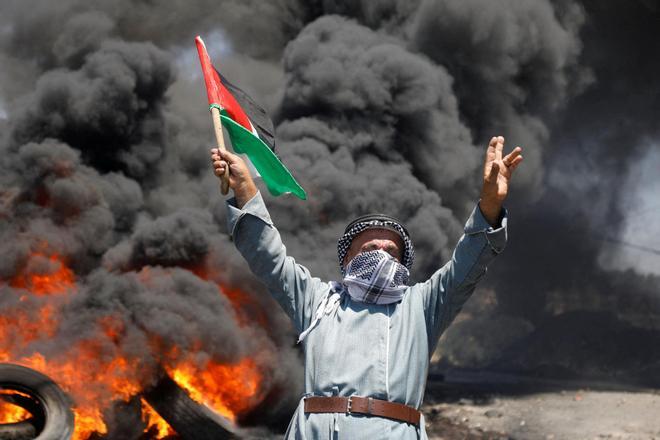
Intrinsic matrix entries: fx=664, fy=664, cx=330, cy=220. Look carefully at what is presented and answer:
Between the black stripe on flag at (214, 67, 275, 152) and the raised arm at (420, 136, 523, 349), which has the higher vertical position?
the black stripe on flag at (214, 67, 275, 152)

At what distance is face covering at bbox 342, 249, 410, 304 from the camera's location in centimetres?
248

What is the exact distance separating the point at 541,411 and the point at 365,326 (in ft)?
32.1

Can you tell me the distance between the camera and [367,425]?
220cm

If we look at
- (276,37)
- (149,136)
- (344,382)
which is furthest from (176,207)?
(344,382)

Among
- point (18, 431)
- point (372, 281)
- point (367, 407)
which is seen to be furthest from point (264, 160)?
point (18, 431)

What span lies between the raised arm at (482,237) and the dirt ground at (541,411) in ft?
24.3

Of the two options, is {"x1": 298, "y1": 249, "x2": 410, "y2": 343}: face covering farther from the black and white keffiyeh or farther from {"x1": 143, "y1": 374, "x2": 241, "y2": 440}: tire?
{"x1": 143, "y1": 374, "x2": 241, "y2": 440}: tire

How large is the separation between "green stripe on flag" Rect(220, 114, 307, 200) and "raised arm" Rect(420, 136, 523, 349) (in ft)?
3.37

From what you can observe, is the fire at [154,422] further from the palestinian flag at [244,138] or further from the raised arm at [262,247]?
the raised arm at [262,247]

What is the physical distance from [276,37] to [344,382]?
15.2 meters

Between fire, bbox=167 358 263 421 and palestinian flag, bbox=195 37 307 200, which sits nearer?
palestinian flag, bbox=195 37 307 200

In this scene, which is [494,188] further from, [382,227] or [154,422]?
[154,422]

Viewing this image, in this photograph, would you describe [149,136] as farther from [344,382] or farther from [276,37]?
[344,382]

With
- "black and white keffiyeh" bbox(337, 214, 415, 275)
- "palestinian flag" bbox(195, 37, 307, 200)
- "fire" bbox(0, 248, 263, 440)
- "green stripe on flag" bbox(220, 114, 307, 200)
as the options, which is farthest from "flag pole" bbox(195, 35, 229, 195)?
"fire" bbox(0, 248, 263, 440)
